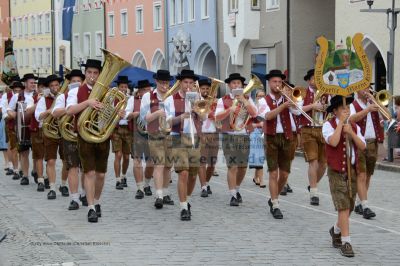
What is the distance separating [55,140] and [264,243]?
5.12 metres

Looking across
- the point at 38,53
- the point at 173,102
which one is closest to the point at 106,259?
the point at 173,102

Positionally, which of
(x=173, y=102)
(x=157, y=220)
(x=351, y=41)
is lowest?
(x=157, y=220)

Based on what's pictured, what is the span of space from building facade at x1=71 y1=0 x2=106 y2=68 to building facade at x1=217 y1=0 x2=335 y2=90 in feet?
60.4

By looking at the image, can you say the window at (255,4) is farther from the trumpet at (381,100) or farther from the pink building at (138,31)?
the trumpet at (381,100)

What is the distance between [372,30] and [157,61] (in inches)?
770

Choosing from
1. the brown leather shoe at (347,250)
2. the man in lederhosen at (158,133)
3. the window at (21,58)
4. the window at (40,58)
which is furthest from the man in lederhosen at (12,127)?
the window at (21,58)

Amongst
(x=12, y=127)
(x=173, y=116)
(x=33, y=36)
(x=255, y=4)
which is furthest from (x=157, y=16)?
(x=173, y=116)

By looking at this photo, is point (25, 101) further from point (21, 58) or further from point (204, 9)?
point (21, 58)

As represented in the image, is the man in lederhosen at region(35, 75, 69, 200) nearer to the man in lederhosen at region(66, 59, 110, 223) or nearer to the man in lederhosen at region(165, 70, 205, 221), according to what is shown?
the man in lederhosen at region(66, 59, 110, 223)

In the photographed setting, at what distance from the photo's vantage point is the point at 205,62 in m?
39.7

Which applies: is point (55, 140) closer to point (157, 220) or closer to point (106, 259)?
point (157, 220)

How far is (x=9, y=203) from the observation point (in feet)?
39.1

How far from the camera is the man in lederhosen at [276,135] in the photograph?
10602 millimetres

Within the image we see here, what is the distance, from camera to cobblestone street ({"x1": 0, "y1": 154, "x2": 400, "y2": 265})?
312 inches
